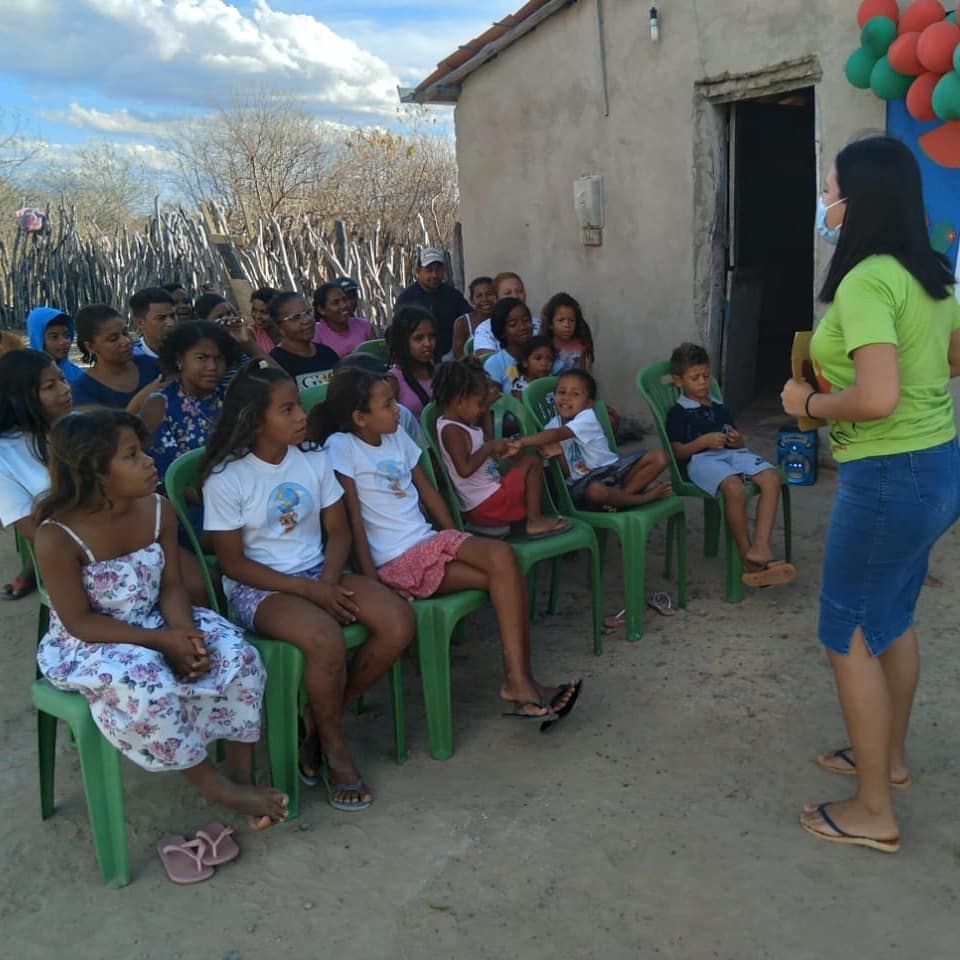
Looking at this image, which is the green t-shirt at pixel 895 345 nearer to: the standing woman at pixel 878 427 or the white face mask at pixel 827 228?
the standing woman at pixel 878 427

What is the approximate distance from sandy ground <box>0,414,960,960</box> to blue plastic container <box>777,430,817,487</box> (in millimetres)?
2195

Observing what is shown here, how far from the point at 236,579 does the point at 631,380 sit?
15.6 ft

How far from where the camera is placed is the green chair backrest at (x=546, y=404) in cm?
432

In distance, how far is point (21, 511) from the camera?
313 cm

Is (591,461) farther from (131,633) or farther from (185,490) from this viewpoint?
(131,633)

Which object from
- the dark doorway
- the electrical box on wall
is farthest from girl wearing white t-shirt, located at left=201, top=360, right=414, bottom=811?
the dark doorway

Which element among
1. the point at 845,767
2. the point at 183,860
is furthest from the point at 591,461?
the point at 183,860

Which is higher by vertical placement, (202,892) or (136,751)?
(136,751)

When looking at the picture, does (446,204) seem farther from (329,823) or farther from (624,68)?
(329,823)

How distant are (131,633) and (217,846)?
0.63 meters

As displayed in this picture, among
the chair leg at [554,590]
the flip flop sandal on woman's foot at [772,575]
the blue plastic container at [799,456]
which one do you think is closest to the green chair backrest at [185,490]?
the chair leg at [554,590]

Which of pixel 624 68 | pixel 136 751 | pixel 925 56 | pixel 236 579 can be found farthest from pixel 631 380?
pixel 136 751

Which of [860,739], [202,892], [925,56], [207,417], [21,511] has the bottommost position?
[202,892]

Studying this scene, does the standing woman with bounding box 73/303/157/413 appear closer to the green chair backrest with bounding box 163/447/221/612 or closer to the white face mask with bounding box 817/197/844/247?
the green chair backrest with bounding box 163/447/221/612
